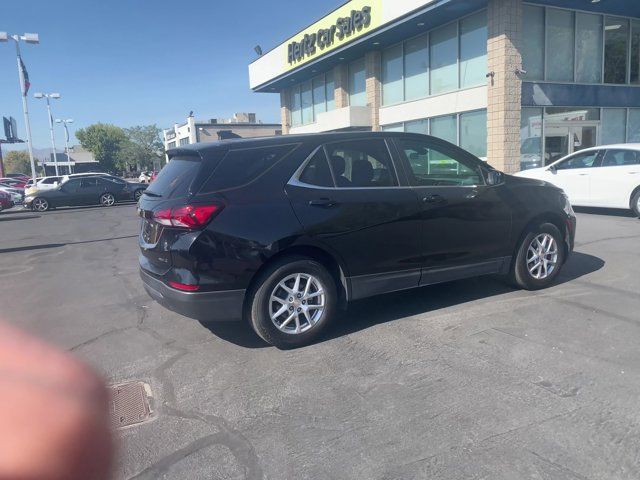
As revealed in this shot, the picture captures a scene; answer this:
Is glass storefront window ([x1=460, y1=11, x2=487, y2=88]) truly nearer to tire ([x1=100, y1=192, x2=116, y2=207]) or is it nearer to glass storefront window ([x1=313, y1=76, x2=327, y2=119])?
glass storefront window ([x1=313, y1=76, x2=327, y2=119])

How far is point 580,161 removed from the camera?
11.8 m

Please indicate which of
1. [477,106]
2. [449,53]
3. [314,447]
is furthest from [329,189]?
Result: [449,53]

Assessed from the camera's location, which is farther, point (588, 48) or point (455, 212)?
point (588, 48)

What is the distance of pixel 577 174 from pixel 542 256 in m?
7.20

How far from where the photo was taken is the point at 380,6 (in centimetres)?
1773

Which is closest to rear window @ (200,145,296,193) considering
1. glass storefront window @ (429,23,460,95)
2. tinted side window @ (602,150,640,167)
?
tinted side window @ (602,150,640,167)

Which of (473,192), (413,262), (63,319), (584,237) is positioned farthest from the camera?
(584,237)

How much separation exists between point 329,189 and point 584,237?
6.22 meters

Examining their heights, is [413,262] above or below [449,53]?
below

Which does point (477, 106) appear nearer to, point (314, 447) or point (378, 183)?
point (378, 183)

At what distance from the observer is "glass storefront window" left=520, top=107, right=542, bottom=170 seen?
16.0 meters

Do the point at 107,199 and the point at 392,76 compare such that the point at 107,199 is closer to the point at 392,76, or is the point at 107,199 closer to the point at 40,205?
the point at 40,205

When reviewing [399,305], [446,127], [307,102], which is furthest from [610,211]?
[307,102]

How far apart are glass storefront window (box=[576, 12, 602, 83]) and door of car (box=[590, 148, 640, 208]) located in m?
7.14
